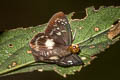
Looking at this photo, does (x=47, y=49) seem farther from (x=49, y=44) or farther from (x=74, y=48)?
(x=74, y=48)

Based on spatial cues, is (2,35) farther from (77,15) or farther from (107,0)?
(107,0)

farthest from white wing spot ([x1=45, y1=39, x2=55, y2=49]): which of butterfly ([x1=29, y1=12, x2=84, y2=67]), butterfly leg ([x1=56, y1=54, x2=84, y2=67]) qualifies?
butterfly leg ([x1=56, y1=54, x2=84, y2=67])

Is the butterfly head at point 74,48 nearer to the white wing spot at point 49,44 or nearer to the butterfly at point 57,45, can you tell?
the butterfly at point 57,45

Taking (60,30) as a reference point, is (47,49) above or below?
below

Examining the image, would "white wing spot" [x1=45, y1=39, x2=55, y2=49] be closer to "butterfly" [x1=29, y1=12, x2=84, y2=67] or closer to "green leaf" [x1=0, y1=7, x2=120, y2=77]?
"butterfly" [x1=29, y1=12, x2=84, y2=67]

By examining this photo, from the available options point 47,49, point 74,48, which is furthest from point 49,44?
point 74,48

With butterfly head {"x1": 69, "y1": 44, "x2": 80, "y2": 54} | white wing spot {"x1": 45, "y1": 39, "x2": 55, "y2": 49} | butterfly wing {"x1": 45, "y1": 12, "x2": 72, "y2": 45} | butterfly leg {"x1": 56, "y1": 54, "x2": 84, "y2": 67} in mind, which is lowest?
butterfly leg {"x1": 56, "y1": 54, "x2": 84, "y2": 67}

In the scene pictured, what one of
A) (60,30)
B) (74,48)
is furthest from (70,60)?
(60,30)
